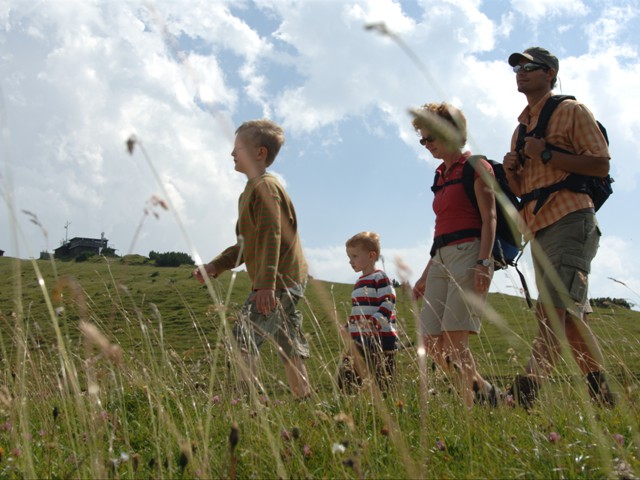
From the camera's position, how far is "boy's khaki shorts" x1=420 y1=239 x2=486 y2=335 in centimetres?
385

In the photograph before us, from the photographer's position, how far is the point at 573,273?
365 centimetres

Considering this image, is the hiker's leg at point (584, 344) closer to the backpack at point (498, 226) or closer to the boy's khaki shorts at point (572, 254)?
the boy's khaki shorts at point (572, 254)

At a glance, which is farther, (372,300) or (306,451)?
(372,300)

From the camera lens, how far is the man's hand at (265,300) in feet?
13.5

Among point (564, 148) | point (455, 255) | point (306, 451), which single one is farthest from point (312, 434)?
point (564, 148)

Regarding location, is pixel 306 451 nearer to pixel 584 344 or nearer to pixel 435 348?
pixel 435 348

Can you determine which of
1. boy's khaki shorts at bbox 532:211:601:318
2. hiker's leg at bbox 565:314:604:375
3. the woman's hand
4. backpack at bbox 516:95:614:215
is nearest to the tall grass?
hiker's leg at bbox 565:314:604:375

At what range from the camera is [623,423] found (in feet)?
8.96

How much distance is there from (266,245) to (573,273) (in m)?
1.81

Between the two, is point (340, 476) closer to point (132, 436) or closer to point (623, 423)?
point (623, 423)

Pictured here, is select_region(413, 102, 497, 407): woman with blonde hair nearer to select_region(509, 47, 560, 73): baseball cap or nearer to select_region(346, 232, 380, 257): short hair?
select_region(509, 47, 560, 73): baseball cap

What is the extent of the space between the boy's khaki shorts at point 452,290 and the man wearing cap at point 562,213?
36 centimetres

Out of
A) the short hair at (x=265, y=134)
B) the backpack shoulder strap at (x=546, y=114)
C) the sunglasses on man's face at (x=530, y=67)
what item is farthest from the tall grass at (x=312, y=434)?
the sunglasses on man's face at (x=530, y=67)

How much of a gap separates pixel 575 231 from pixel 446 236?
2.49ft
